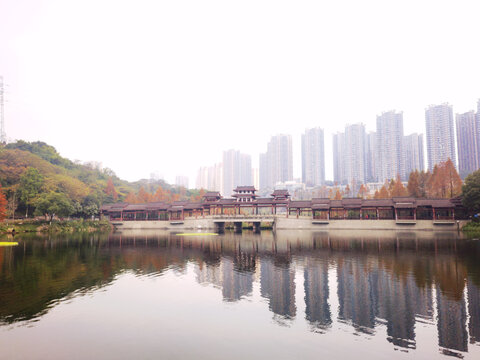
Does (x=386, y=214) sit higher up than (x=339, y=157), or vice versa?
(x=339, y=157)

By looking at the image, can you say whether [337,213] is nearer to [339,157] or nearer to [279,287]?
[279,287]

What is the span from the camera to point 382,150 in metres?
142

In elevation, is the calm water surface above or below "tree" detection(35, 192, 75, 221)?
below

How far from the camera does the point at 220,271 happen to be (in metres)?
21.9

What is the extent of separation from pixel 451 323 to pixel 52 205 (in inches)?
2578

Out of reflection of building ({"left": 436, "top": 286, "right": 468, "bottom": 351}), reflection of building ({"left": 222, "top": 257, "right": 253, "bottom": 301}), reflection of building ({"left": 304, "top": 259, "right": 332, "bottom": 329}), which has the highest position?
reflection of building ({"left": 436, "top": 286, "right": 468, "bottom": 351})

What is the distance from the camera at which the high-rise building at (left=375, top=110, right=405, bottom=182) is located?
13712 centimetres

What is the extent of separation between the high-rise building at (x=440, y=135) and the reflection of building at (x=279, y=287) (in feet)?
394

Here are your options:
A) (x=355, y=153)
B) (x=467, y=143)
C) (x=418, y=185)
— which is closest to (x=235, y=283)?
(x=418, y=185)

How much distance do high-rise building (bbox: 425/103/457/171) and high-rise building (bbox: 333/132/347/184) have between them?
50.3 metres

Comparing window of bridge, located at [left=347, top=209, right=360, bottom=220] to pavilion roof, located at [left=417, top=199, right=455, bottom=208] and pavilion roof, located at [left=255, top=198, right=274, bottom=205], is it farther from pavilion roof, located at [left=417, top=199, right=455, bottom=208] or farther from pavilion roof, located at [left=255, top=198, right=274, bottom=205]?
pavilion roof, located at [left=255, top=198, right=274, bottom=205]

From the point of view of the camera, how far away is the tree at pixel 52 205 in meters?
59.0

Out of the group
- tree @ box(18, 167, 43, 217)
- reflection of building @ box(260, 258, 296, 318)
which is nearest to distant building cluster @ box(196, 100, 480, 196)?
tree @ box(18, 167, 43, 217)

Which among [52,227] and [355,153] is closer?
[52,227]
